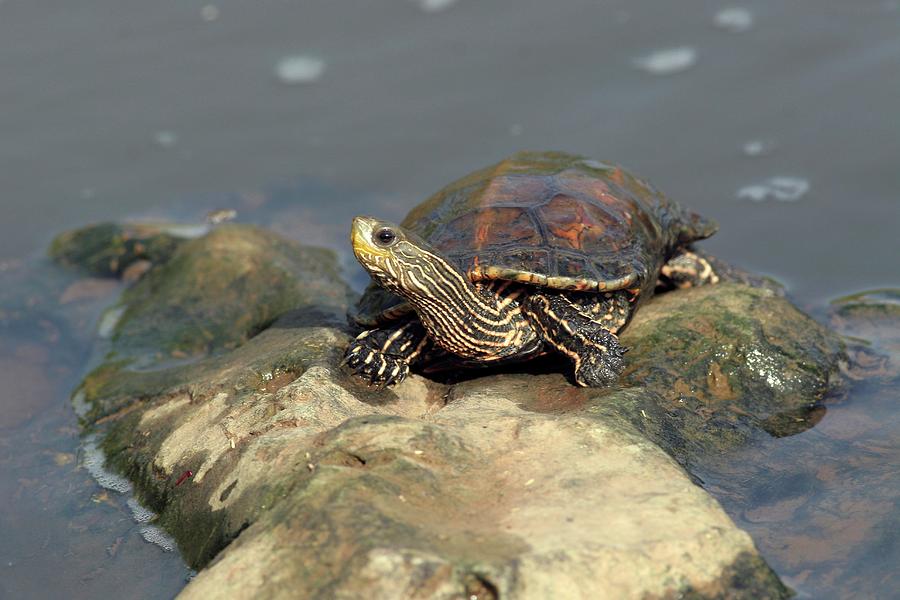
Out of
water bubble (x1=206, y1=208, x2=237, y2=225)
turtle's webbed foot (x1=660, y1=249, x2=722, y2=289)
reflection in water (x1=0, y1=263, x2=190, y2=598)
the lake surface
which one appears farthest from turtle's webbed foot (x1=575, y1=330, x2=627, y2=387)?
water bubble (x1=206, y1=208, x2=237, y2=225)

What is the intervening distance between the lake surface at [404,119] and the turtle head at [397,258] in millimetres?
2359

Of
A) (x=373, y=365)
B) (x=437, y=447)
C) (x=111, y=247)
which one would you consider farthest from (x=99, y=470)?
(x=111, y=247)

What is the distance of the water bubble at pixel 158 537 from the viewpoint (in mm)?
4424

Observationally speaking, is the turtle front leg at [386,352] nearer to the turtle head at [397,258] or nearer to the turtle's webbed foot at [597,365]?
the turtle head at [397,258]

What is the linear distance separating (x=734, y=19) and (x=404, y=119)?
3613 mm

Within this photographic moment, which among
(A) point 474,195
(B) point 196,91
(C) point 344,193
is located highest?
(A) point 474,195

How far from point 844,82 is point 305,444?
22.8 ft

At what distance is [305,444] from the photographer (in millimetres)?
4062

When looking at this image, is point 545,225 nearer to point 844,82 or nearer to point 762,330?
point 762,330

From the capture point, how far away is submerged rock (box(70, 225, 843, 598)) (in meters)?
3.32

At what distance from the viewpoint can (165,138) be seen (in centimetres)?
970

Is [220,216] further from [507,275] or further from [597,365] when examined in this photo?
[597,365]

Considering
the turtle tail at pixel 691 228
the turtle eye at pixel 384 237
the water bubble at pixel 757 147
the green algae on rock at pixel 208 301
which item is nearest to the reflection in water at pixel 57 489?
the green algae on rock at pixel 208 301

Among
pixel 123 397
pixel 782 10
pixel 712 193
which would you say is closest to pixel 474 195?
pixel 123 397
